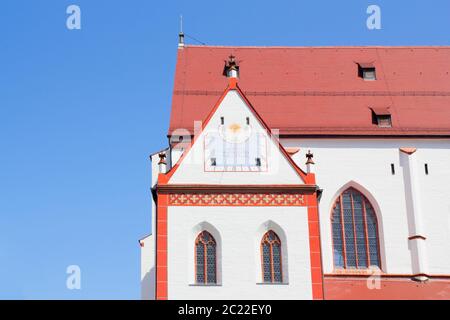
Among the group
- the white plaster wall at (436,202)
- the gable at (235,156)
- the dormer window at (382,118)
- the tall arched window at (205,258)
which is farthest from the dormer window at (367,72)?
the tall arched window at (205,258)

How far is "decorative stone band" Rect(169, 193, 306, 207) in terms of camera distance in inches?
971

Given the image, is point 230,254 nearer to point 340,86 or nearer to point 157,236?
point 157,236

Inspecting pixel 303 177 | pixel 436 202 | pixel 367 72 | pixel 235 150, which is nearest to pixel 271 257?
pixel 303 177

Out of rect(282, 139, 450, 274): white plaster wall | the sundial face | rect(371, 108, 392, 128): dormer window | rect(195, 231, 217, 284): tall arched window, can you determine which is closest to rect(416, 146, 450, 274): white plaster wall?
rect(282, 139, 450, 274): white plaster wall

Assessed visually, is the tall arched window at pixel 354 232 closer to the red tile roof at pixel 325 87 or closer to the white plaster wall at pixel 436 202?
the white plaster wall at pixel 436 202

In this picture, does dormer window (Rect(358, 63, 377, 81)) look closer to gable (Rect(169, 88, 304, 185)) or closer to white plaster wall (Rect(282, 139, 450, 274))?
white plaster wall (Rect(282, 139, 450, 274))

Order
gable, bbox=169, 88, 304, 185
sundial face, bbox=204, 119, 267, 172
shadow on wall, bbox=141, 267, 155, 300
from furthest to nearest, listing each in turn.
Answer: shadow on wall, bbox=141, 267, 155, 300, sundial face, bbox=204, 119, 267, 172, gable, bbox=169, 88, 304, 185

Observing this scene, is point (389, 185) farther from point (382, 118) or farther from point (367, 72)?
point (367, 72)

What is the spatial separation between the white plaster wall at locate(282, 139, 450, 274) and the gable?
15.5 feet

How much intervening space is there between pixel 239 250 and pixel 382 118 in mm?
10256

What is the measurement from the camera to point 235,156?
83.3ft

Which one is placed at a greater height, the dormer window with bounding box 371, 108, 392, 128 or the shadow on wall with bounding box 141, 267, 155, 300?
the dormer window with bounding box 371, 108, 392, 128

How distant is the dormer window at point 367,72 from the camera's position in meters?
34.6

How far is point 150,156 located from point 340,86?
7.75 metres
